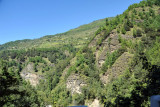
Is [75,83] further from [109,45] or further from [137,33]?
[137,33]

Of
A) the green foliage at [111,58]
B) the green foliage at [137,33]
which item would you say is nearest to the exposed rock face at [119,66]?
the green foliage at [111,58]

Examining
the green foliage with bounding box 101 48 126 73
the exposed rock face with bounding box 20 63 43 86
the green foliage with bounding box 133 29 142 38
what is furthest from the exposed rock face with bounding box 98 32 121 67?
the exposed rock face with bounding box 20 63 43 86

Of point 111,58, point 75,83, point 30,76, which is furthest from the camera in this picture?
point 30,76

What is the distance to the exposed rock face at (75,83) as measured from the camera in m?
68.3

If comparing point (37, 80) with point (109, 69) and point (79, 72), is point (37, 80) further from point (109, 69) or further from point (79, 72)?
point (109, 69)

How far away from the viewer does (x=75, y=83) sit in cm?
6962

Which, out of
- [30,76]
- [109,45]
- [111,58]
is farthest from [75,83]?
[30,76]

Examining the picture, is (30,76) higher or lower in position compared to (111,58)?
lower

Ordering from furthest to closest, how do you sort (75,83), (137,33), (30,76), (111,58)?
1. (30,76)
2. (75,83)
3. (137,33)
4. (111,58)

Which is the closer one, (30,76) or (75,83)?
(75,83)

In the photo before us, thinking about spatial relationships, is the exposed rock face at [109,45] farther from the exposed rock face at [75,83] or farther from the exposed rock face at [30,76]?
the exposed rock face at [30,76]

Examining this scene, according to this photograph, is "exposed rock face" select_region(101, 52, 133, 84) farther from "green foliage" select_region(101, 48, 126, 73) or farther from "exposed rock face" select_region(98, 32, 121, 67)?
"exposed rock face" select_region(98, 32, 121, 67)

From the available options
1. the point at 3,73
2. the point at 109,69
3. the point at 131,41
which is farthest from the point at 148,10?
the point at 3,73

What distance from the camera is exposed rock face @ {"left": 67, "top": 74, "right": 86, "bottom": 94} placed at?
6831 cm
